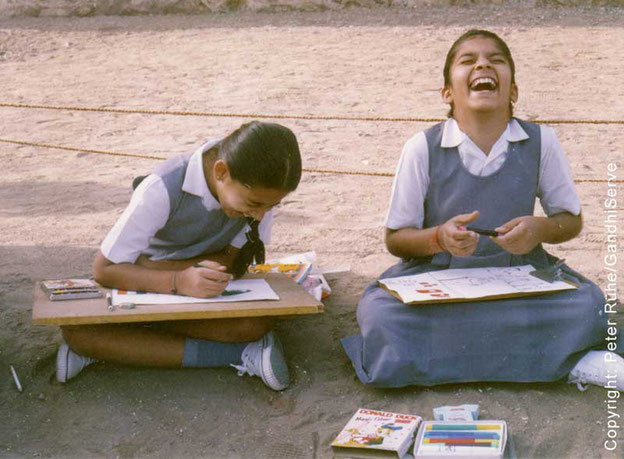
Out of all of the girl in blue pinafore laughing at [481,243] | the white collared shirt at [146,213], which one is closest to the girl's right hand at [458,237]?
the girl in blue pinafore laughing at [481,243]

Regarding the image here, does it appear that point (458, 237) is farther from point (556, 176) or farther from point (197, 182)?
point (197, 182)

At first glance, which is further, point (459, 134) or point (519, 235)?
point (459, 134)

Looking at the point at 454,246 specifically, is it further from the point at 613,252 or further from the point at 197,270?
the point at 613,252

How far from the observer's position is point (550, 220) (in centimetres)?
347

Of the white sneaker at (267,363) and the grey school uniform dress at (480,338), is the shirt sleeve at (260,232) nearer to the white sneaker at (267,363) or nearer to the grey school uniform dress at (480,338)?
the white sneaker at (267,363)

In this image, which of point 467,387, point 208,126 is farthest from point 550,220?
point 208,126

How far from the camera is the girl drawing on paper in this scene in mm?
3248

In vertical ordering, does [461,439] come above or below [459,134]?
below

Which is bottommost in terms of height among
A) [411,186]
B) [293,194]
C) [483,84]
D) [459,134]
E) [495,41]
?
[293,194]

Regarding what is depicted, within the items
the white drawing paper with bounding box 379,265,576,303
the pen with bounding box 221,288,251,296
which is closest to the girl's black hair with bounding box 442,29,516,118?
the white drawing paper with bounding box 379,265,576,303

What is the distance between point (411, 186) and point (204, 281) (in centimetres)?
84

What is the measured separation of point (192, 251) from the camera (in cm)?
362

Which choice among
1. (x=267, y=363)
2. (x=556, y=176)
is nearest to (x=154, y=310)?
(x=267, y=363)

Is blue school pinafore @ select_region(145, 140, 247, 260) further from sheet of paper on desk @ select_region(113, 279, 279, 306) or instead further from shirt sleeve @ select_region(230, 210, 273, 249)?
sheet of paper on desk @ select_region(113, 279, 279, 306)
